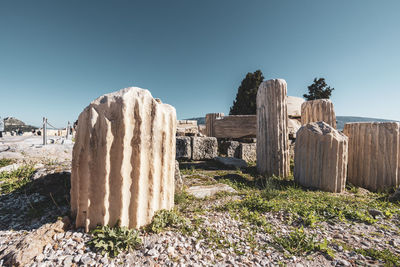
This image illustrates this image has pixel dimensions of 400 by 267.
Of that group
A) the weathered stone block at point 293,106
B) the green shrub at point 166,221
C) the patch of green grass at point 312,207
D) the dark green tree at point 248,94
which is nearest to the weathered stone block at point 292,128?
the weathered stone block at point 293,106

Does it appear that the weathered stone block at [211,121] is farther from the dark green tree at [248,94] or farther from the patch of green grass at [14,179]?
the dark green tree at [248,94]

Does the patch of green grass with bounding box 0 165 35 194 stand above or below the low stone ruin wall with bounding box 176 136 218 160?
below

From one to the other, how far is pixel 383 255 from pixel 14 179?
5.73m

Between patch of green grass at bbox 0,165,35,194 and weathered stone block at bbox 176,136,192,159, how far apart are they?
3.41 meters

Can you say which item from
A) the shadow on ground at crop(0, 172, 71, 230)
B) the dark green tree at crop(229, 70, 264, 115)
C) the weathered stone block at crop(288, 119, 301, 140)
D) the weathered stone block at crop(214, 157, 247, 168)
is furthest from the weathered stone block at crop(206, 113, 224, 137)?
the dark green tree at crop(229, 70, 264, 115)

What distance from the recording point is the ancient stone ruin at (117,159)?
5.87 feet

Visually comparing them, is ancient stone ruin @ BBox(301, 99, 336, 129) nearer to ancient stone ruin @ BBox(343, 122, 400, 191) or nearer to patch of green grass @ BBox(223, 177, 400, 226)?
ancient stone ruin @ BBox(343, 122, 400, 191)

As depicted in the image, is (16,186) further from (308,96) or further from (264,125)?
(308,96)

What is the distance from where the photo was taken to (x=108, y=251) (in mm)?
1557

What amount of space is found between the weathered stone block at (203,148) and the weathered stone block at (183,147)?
168 mm

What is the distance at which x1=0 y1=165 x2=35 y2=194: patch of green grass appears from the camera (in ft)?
9.88

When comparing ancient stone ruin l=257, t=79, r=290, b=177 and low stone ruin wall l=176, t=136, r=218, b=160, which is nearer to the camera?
ancient stone ruin l=257, t=79, r=290, b=177

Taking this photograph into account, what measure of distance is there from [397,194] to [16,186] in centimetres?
690

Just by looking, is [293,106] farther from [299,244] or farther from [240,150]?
[299,244]
